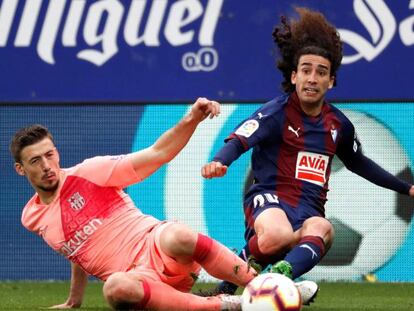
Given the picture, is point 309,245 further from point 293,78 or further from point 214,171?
point 293,78

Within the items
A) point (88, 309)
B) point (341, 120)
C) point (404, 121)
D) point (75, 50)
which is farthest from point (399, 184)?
point (75, 50)

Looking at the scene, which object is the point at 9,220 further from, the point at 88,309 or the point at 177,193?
the point at 88,309

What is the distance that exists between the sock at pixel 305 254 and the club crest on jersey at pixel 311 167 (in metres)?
0.51

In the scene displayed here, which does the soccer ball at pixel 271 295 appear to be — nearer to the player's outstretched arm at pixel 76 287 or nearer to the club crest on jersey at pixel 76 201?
the club crest on jersey at pixel 76 201

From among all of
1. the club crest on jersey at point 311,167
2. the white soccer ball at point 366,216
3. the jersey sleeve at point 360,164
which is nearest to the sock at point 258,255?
the club crest on jersey at point 311,167

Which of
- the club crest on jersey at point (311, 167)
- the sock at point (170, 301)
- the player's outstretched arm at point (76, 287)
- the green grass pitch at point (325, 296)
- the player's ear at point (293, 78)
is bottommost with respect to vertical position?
the green grass pitch at point (325, 296)

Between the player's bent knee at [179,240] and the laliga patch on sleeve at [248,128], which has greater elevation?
the laliga patch on sleeve at [248,128]

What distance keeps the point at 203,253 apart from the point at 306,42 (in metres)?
1.81

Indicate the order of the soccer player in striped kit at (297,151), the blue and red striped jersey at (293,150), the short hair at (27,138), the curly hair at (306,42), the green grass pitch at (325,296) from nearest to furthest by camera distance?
→ the short hair at (27,138)
the soccer player in striped kit at (297,151)
the blue and red striped jersey at (293,150)
the curly hair at (306,42)
the green grass pitch at (325,296)

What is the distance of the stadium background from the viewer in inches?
400

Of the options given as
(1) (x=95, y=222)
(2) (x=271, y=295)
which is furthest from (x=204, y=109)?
(2) (x=271, y=295)

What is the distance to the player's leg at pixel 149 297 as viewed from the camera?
614 cm

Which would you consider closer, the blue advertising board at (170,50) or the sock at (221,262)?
the sock at (221,262)

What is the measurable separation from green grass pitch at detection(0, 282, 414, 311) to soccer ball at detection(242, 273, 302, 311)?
1.29 metres
